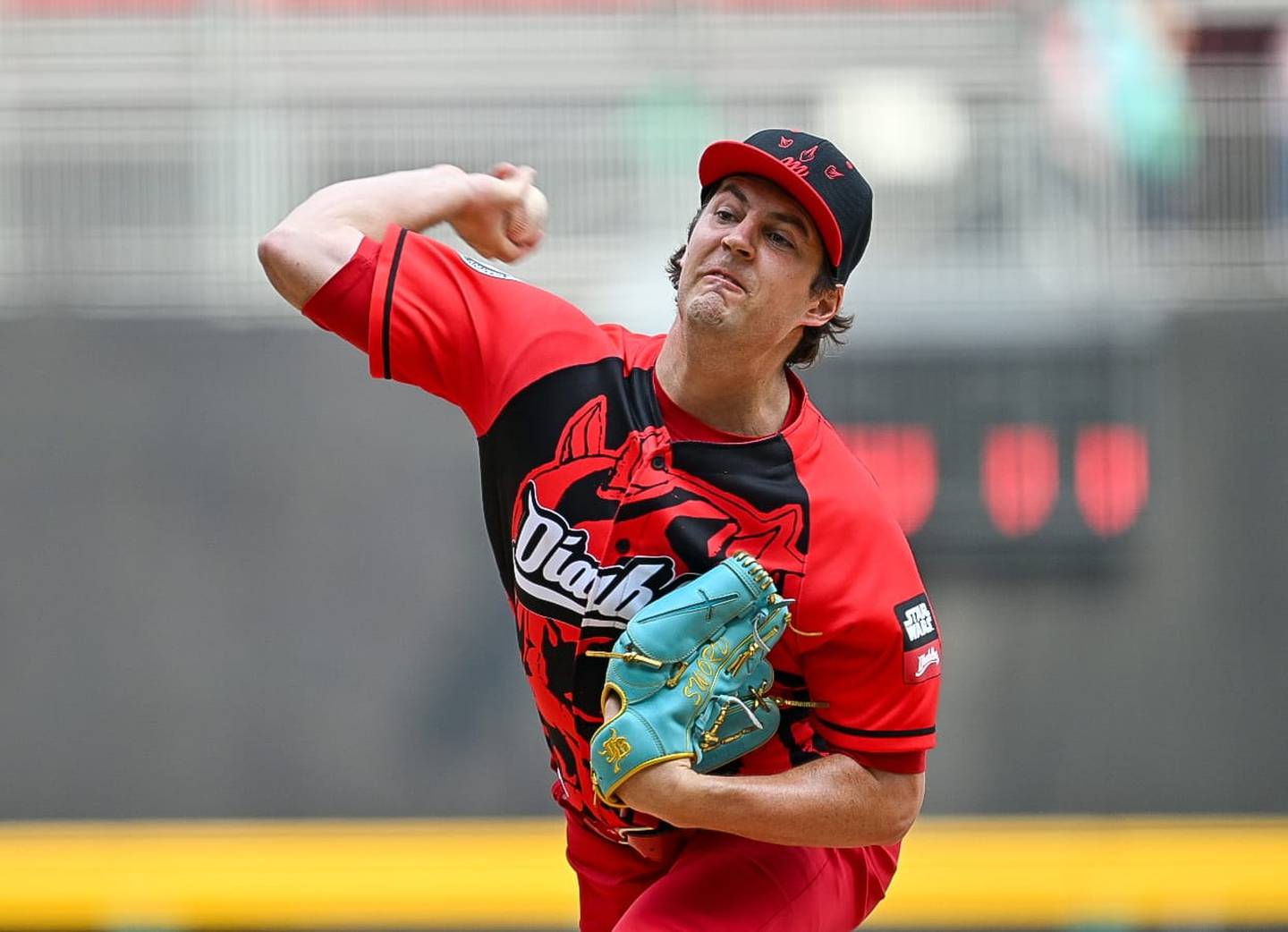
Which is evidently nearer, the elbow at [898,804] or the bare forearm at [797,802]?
the bare forearm at [797,802]

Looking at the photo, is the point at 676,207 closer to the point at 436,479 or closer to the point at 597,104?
the point at 597,104

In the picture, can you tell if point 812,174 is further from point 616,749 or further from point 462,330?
point 616,749

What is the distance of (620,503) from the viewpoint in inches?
127

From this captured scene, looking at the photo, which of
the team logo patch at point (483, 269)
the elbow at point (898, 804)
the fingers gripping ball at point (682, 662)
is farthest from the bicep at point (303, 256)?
the elbow at point (898, 804)

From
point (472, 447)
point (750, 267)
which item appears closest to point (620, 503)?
point (750, 267)

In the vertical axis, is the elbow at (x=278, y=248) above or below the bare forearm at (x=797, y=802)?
above

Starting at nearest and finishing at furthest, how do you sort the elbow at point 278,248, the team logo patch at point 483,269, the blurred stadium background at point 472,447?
the elbow at point 278,248 < the team logo patch at point 483,269 < the blurred stadium background at point 472,447

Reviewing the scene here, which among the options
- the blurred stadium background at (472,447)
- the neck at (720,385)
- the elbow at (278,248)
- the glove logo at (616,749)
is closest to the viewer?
the glove logo at (616,749)

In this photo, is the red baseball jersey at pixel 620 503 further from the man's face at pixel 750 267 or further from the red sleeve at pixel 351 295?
the man's face at pixel 750 267

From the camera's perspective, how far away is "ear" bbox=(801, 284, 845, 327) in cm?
335

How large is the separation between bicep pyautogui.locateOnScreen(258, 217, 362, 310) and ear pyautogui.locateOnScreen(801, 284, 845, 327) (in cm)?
86

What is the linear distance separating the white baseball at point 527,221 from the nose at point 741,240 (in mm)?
443

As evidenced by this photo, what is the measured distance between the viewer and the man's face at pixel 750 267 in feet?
10.5

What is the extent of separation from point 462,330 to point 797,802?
1060 mm
